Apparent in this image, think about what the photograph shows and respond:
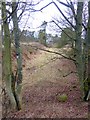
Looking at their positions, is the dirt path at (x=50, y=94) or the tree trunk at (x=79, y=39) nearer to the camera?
the dirt path at (x=50, y=94)

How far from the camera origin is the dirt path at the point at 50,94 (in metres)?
7.40

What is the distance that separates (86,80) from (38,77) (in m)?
5.11

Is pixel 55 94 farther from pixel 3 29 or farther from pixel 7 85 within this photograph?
pixel 3 29

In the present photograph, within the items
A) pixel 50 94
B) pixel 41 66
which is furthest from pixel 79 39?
pixel 50 94

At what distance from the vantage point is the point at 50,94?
9.92 meters

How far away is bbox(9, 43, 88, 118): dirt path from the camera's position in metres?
7.40

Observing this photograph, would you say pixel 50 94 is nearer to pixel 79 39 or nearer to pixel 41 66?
pixel 41 66

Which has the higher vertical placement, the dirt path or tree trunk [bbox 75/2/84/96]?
tree trunk [bbox 75/2/84/96]

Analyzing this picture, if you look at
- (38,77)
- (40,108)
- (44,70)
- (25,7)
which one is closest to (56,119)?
(40,108)

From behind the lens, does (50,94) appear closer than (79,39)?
No

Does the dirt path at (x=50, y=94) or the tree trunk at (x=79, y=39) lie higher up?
the tree trunk at (x=79, y=39)

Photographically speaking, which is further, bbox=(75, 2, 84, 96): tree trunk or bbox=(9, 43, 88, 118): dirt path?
bbox=(75, 2, 84, 96): tree trunk

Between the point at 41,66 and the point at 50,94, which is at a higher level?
the point at 41,66

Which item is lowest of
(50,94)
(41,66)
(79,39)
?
(50,94)
